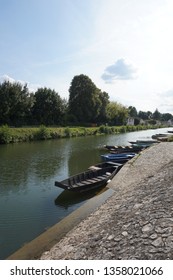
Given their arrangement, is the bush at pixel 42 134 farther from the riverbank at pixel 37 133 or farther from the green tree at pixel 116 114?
the green tree at pixel 116 114

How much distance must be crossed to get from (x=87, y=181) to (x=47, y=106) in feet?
177

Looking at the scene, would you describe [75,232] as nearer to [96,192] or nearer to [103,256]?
[103,256]

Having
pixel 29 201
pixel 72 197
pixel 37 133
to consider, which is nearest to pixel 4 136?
pixel 37 133

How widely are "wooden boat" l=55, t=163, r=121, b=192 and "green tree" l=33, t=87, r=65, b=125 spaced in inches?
1990

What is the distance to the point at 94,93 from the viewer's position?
8350 cm

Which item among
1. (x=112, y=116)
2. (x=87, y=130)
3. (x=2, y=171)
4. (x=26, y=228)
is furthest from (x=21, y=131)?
(x=112, y=116)

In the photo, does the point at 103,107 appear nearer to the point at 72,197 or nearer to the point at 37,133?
the point at 37,133

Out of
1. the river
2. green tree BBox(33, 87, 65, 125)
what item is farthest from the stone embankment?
green tree BBox(33, 87, 65, 125)

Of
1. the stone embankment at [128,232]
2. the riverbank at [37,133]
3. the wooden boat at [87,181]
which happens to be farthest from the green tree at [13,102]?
the stone embankment at [128,232]

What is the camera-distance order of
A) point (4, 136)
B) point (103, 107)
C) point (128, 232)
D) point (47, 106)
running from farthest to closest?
point (103, 107) → point (47, 106) → point (4, 136) → point (128, 232)

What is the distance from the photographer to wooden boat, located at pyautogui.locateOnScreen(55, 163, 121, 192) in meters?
14.4

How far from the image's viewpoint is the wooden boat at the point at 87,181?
14.4m

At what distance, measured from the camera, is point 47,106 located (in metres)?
68.1
